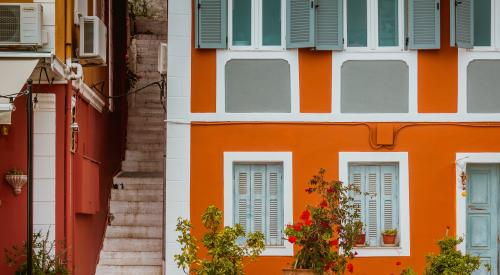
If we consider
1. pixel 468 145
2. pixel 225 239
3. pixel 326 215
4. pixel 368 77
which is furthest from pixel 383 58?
pixel 225 239

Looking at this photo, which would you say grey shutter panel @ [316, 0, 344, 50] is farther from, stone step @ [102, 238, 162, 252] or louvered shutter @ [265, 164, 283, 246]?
stone step @ [102, 238, 162, 252]

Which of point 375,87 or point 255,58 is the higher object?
point 255,58

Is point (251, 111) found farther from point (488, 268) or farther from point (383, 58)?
point (488, 268)

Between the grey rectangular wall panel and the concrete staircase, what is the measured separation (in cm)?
471

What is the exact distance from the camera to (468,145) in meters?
17.5

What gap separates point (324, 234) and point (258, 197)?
2254mm

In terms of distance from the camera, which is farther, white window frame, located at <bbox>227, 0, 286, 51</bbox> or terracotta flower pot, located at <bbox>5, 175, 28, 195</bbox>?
white window frame, located at <bbox>227, 0, 286, 51</bbox>

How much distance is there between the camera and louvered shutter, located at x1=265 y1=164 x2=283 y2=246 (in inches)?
690

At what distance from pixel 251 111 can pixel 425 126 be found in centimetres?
279

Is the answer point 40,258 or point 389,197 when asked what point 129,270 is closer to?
point 40,258

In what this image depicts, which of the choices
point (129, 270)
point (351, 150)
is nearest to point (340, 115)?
point (351, 150)

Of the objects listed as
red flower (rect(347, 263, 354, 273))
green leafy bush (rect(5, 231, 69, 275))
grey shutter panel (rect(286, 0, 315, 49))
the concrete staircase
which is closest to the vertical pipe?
green leafy bush (rect(5, 231, 69, 275))

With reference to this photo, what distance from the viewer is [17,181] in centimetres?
1573

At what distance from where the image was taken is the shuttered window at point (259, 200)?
17516 mm
